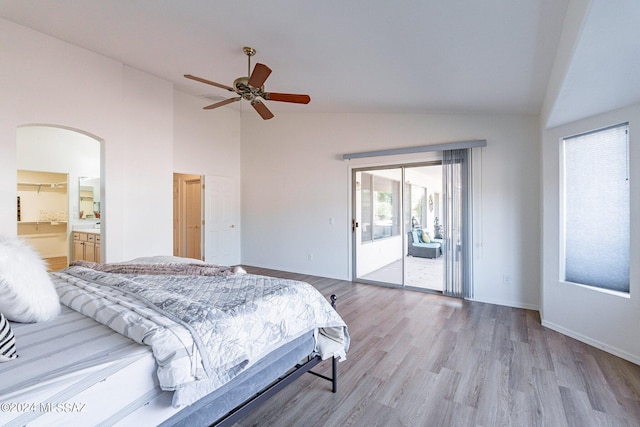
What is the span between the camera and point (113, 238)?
13.5ft

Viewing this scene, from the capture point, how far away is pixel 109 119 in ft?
13.3

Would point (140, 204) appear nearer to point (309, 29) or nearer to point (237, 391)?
point (309, 29)

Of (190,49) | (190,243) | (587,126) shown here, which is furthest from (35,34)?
(587,126)

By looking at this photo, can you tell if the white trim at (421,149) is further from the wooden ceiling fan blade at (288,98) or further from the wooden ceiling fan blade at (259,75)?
the wooden ceiling fan blade at (259,75)

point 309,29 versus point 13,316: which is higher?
point 309,29

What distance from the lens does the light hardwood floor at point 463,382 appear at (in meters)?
1.86

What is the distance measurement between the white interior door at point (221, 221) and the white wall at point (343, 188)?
0.23 m

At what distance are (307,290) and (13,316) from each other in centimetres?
147

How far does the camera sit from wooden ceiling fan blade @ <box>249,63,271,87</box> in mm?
2533

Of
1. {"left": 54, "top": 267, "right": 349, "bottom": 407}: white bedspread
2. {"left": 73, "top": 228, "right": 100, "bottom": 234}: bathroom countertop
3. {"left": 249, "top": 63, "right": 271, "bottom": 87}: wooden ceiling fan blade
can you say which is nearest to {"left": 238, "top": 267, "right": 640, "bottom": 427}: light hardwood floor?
{"left": 54, "top": 267, "right": 349, "bottom": 407}: white bedspread

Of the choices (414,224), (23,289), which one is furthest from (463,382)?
(414,224)

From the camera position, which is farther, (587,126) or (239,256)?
(239,256)

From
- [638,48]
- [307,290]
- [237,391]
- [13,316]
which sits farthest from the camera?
[307,290]

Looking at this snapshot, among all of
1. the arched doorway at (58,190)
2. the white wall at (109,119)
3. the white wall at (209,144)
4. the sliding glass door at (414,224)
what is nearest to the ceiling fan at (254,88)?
the white wall at (109,119)
